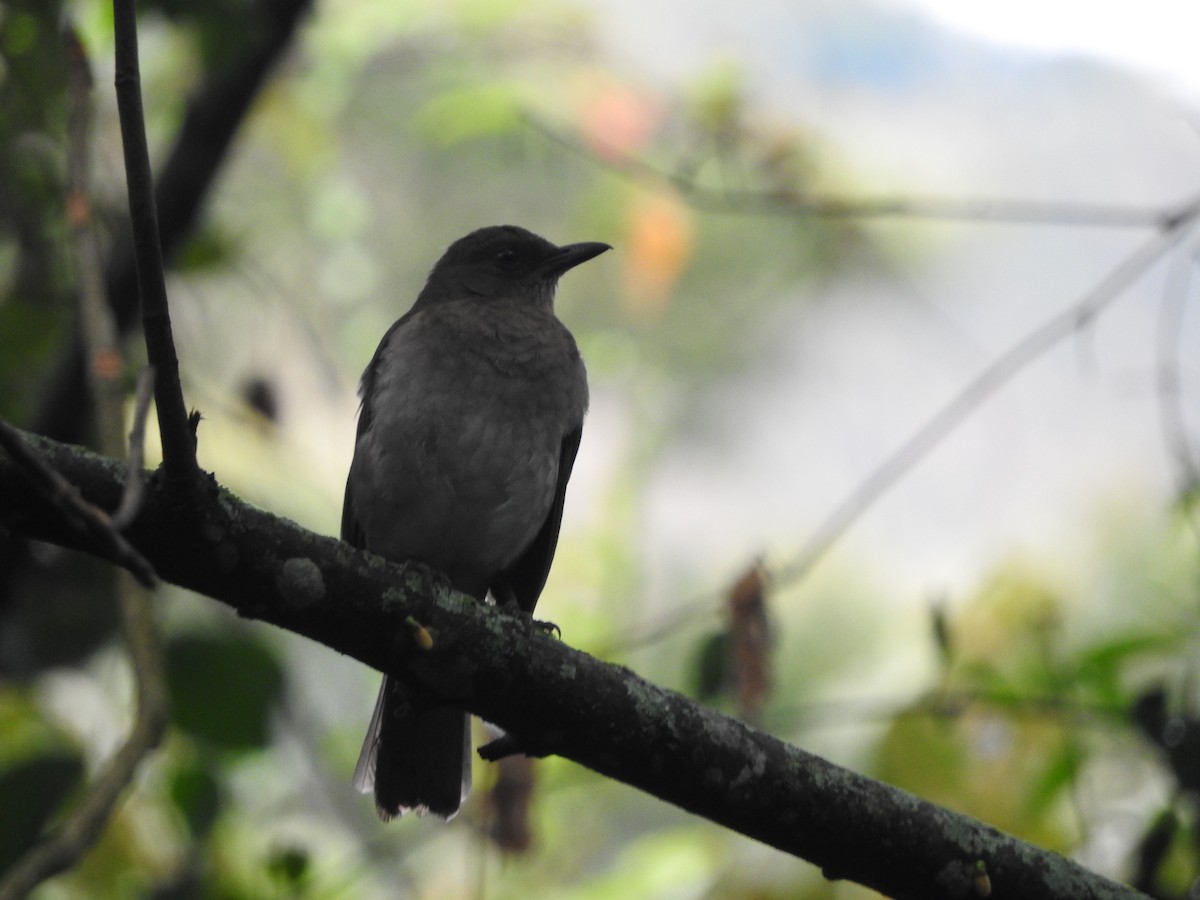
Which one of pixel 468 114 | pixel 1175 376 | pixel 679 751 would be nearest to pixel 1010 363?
pixel 1175 376

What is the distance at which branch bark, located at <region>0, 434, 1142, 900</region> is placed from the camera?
90.0 inches

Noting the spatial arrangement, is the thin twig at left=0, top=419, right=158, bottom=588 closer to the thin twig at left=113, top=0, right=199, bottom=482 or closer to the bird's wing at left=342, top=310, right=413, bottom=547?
the thin twig at left=113, top=0, right=199, bottom=482

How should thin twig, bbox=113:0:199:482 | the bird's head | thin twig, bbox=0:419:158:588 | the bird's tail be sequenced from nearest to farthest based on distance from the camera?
1. thin twig, bbox=0:419:158:588
2. thin twig, bbox=113:0:199:482
3. the bird's tail
4. the bird's head

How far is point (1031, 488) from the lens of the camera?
6.52 metres

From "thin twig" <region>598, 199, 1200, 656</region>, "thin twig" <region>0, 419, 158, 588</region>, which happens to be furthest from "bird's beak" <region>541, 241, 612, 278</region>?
"thin twig" <region>0, 419, 158, 588</region>

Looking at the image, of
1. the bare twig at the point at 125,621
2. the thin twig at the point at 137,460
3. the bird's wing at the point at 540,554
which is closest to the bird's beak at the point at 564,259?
the bird's wing at the point at 540,554

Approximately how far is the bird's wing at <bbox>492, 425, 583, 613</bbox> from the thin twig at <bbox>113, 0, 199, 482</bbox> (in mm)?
1964

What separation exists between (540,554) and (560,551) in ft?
9.47

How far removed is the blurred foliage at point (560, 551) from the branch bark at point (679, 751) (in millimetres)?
1040

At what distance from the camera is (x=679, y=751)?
234cm

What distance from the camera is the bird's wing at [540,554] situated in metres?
3.79

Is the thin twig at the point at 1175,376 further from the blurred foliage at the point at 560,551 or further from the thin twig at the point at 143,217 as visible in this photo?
the thin twig at the point at 143,217

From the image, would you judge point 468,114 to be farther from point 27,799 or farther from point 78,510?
point 78,510

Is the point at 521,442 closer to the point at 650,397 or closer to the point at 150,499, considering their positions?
the point at 150,499
